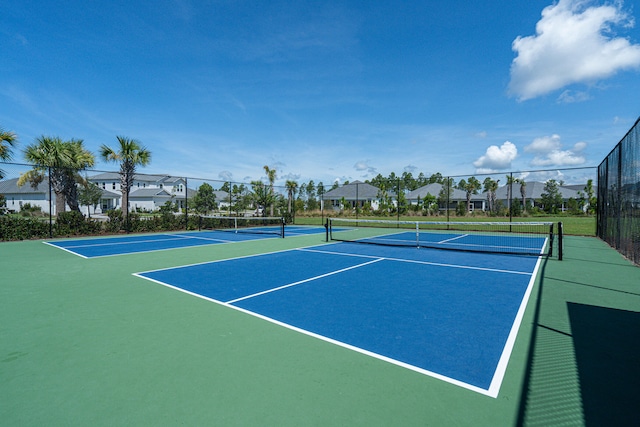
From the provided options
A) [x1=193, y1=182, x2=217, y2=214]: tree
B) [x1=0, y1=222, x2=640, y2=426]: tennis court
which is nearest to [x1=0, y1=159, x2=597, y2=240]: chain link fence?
[x1=193, y1=182, x2=217, y2=214]: tree

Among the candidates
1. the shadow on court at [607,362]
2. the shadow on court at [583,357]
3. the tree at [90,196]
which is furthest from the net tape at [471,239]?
the tree at [90,196]

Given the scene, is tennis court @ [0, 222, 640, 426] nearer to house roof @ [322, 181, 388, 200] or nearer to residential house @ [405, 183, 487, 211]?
residential house @ [405, 183, 487, 211]

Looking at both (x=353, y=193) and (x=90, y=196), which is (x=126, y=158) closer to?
(x=90, y=196)

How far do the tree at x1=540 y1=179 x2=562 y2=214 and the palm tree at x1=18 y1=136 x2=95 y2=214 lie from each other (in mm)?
46413

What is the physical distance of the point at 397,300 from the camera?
5449 mm

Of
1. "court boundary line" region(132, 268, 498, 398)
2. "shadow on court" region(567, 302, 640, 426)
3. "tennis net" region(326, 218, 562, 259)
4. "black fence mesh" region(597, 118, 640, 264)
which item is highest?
"black fence mesh" region(597, 118, 640, 264)

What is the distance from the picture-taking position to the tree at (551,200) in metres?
40.8

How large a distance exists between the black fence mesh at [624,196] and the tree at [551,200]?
98.9 ft

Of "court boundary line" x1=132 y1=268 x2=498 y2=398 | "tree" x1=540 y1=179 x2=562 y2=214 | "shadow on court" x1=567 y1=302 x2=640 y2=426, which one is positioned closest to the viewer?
"shadow on court" x1=567 y1=302 x2=640 y2=426

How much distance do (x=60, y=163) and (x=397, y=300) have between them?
865 inches

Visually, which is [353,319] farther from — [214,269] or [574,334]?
[214,269]

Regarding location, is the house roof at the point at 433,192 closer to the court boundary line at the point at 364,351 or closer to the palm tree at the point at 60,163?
the palm tree at the point at 60,163

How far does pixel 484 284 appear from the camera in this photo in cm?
652

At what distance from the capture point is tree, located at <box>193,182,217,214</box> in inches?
1540
